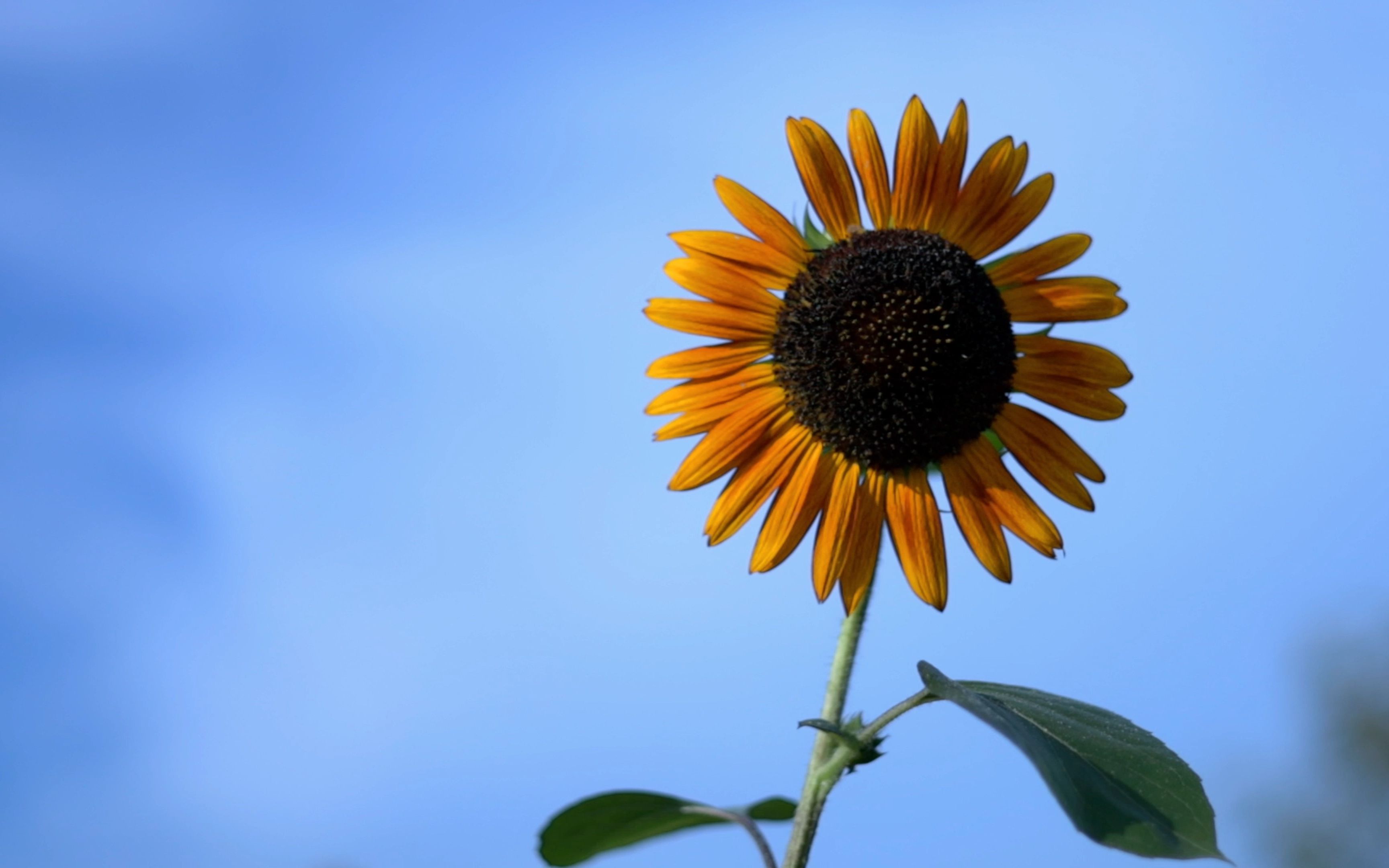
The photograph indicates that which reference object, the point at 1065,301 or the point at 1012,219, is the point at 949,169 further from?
the point at 1065,301

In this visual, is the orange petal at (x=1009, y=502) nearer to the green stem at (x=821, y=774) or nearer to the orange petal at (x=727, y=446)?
the orange petal at (x=727, y=446)

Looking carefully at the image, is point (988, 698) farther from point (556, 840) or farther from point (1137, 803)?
point (556, 840)

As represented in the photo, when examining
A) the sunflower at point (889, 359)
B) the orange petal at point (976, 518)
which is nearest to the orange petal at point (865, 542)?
the sunflower at point (889, 359)

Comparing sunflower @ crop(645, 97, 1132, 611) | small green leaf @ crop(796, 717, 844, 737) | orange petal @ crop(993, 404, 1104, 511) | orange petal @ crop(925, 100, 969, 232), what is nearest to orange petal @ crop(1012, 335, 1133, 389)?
sunflower @ crop(645, 97, 1132, 611)

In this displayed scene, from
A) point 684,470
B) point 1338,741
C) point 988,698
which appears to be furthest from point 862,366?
point 1338,741

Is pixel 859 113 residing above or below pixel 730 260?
above

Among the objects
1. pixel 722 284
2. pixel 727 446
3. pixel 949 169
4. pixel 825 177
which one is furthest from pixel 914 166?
pixel 727 446

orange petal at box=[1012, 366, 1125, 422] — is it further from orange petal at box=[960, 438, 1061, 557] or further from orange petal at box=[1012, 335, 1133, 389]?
orange petal at box=[960, 438, 1061, 557]

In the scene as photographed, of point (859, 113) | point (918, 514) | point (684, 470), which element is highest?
point (859, 113)
